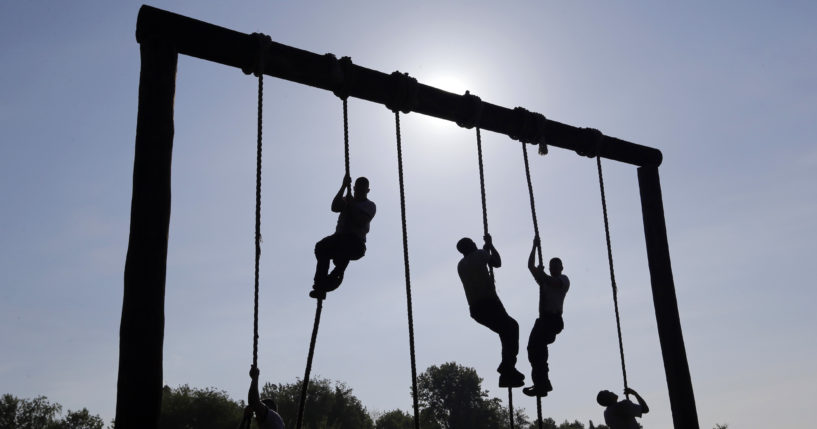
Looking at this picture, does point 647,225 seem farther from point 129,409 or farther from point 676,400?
point 129,409

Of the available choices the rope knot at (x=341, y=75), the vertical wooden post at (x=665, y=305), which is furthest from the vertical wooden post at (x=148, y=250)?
the vertical wooden post at (x=665, y=305)

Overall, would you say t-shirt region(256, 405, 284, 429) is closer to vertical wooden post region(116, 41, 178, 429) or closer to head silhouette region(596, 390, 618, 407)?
vertical wooden post region(116, 41, 178, 429)

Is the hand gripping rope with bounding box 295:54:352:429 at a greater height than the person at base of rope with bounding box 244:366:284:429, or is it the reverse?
the hand gripping rope with bounding box 295:54:352:429

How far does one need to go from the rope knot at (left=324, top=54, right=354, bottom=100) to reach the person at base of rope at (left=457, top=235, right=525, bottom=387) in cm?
197

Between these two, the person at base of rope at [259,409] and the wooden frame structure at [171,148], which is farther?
the person at base of rope at [259,409]

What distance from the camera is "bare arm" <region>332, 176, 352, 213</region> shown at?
20.7 ft

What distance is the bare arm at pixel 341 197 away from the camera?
20.7 ft

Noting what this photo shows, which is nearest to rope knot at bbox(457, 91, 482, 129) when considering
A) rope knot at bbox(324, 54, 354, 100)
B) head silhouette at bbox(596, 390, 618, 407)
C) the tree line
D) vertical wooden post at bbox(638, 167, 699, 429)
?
rope knot at bbox(324, 54, 354, 100)

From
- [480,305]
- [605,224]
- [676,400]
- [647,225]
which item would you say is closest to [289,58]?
[480,305]

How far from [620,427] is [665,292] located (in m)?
1.75

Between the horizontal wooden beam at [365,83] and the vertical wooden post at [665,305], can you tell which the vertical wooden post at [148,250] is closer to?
the horizontal wooden beam at [365,83]

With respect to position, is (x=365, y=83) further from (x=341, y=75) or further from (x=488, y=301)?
(x=488, y=301)

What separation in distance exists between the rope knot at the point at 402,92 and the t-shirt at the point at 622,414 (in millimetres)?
3887

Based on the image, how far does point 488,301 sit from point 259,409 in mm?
2544
